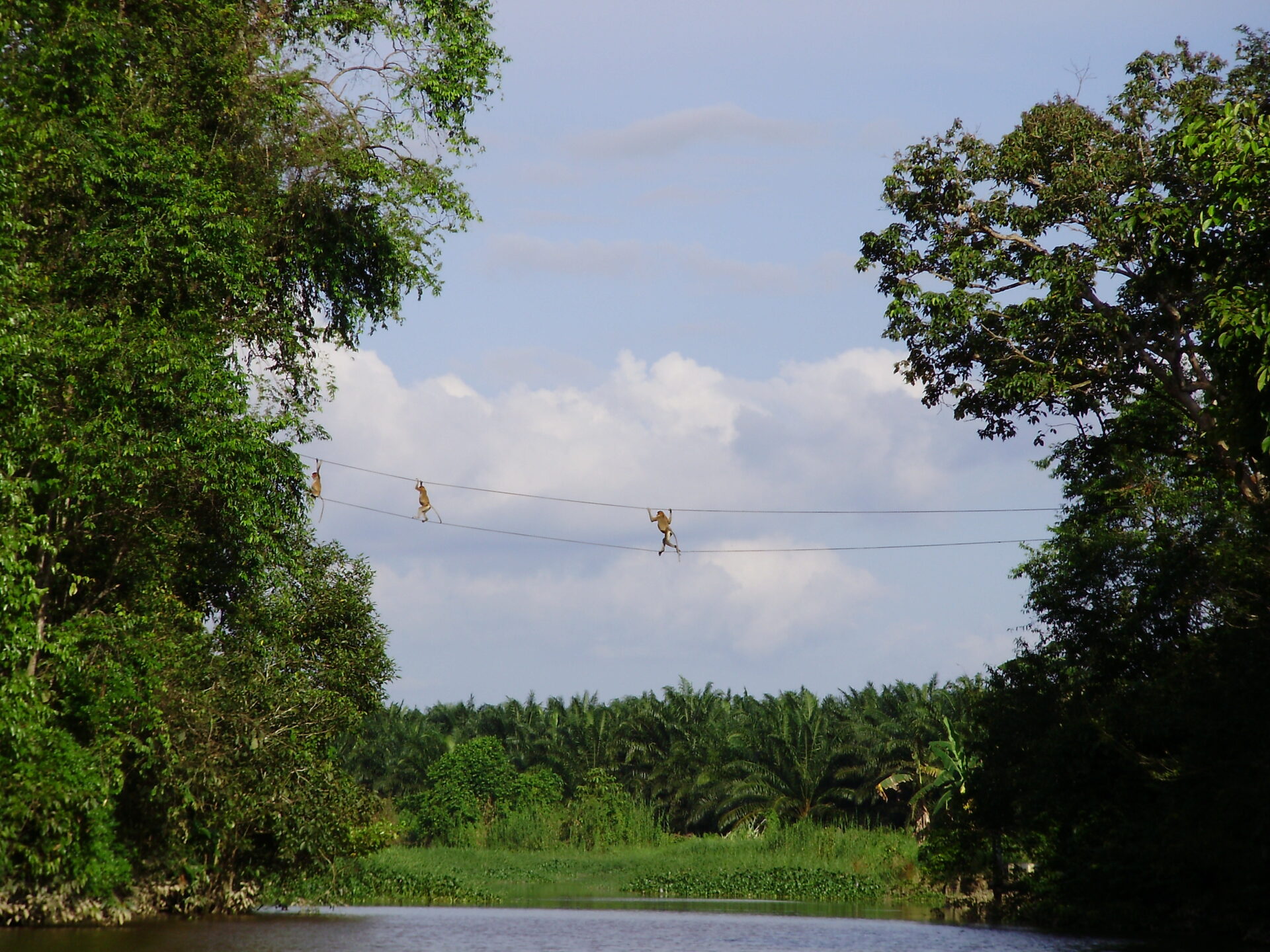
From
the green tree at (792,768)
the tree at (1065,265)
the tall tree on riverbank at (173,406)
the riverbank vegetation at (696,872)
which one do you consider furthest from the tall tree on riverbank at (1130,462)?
the green tree at (792,768)

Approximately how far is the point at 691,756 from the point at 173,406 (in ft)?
137

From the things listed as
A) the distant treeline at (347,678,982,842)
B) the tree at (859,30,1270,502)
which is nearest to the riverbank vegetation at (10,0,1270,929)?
the tree at (859,30,1270,502)

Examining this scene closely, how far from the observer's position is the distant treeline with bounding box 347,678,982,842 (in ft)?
159

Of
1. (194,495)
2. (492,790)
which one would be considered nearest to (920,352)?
(194,495)

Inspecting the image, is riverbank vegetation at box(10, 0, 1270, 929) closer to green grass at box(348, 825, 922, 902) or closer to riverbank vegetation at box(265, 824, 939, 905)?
riverbank vegetation at box(265, 824, 939, 905)

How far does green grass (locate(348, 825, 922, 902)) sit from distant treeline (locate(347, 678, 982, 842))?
7.64 feet

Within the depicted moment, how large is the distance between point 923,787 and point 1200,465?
89.0ft

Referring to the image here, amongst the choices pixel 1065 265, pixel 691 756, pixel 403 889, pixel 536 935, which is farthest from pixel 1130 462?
pixel 691 756

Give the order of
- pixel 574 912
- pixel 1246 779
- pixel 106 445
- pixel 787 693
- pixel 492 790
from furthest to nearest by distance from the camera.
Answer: pixel 492 790
pixel 787 693
pixel 574 912
pixel 1246 779
pixel 106 445

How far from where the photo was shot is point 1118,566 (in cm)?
2584

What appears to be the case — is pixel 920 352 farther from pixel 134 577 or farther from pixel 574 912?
pixel 574 912

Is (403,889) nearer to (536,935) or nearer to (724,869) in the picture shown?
(536,935)

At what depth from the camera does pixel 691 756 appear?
55.8 meters

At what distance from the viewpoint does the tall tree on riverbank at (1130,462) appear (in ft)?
65.1
